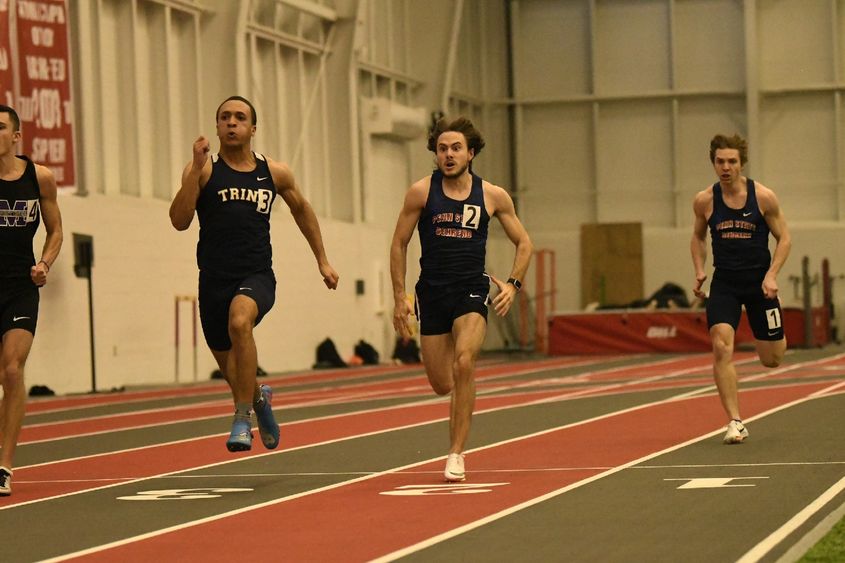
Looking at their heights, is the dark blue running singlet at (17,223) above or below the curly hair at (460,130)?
below

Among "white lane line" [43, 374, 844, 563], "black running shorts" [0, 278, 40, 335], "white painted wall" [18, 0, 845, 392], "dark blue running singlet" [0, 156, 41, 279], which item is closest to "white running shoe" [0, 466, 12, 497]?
"black running shorts" [0, 278, 40, 335]

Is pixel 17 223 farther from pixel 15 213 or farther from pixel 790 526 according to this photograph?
pixel 790 526

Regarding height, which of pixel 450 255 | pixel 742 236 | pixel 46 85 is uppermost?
pixel 46 85

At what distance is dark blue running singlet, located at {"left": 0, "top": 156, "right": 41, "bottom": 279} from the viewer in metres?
9.37

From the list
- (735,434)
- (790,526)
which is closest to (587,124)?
(735,434)

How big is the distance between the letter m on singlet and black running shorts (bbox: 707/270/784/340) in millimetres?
4642

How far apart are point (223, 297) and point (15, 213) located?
Answer: 1234 millimetres

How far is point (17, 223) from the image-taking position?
9.41m

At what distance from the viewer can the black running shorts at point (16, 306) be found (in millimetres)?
9297

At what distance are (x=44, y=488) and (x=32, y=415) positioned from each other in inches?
312

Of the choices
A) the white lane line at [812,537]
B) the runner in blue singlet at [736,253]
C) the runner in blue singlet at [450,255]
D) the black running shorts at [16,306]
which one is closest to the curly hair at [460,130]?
the runner in blue singlet at [450,255]

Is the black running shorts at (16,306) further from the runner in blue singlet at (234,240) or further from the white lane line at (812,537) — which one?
the white lane line at (812,537)

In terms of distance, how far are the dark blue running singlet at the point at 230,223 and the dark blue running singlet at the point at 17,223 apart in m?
0.94

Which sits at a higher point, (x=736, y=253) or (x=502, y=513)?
(x=736, y=253)
